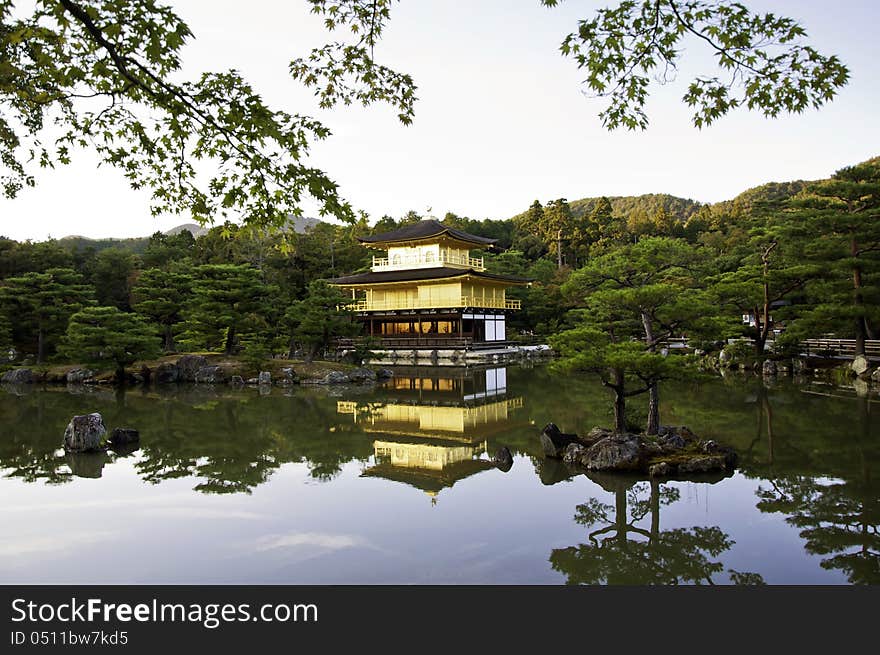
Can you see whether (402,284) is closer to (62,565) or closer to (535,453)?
(535,453)

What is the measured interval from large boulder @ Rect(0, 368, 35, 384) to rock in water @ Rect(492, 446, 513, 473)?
19.3 meters

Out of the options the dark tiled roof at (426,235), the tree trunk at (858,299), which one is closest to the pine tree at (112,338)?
the dark tiled roof at (426,235)

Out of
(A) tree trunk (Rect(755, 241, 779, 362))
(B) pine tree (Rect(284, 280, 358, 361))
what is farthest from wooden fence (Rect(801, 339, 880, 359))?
(B) pine tree (Rect(284, 280, 358, 361))

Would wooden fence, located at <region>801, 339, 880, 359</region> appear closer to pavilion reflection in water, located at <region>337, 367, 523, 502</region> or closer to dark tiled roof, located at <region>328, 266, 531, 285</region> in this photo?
pavilion reflection in water, located at <region>337, 367, 523, 502</region>

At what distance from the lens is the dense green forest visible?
348 inches

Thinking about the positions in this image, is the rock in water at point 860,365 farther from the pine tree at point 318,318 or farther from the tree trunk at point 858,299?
the pine tree at point 318,318

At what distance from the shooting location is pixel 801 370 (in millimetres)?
18516

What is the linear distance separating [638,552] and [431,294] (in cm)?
2537

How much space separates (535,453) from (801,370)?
13967mm

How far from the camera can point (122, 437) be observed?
9719mm

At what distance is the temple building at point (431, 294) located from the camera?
28.8 meters

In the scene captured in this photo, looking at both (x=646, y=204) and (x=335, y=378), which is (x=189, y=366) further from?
(x=646, y=204)

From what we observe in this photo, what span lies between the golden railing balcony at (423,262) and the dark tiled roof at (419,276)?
53 cm
